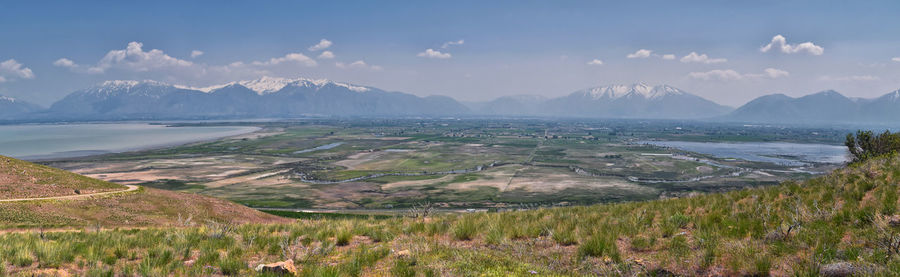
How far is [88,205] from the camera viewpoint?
2708cm

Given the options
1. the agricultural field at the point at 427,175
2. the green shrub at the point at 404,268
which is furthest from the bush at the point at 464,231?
the agricultural field at the point at 427,175

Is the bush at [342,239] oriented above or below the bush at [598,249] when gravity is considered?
below

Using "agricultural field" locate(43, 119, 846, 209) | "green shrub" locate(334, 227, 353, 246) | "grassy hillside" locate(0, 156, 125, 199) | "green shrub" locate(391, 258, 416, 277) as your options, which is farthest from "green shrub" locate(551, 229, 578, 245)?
"agricultural field" locate(43, 119, 846, 209)

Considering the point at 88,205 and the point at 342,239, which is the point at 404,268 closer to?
the point at 342,239

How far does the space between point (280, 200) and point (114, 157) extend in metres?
90.4

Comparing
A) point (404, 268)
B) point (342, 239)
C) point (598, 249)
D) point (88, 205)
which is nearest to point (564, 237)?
point (598, 249)

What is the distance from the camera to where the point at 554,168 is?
371ft

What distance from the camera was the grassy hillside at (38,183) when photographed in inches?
1141

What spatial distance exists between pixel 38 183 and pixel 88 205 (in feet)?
27.4

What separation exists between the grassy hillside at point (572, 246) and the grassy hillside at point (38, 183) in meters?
22.7

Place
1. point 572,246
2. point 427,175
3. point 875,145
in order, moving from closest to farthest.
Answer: point 572,246 → point 875,145 → point 427,175

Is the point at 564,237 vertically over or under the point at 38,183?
over

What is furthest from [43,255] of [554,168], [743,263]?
[554,168]

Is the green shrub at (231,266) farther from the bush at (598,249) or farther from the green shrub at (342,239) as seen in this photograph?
the bush at (598,249)
